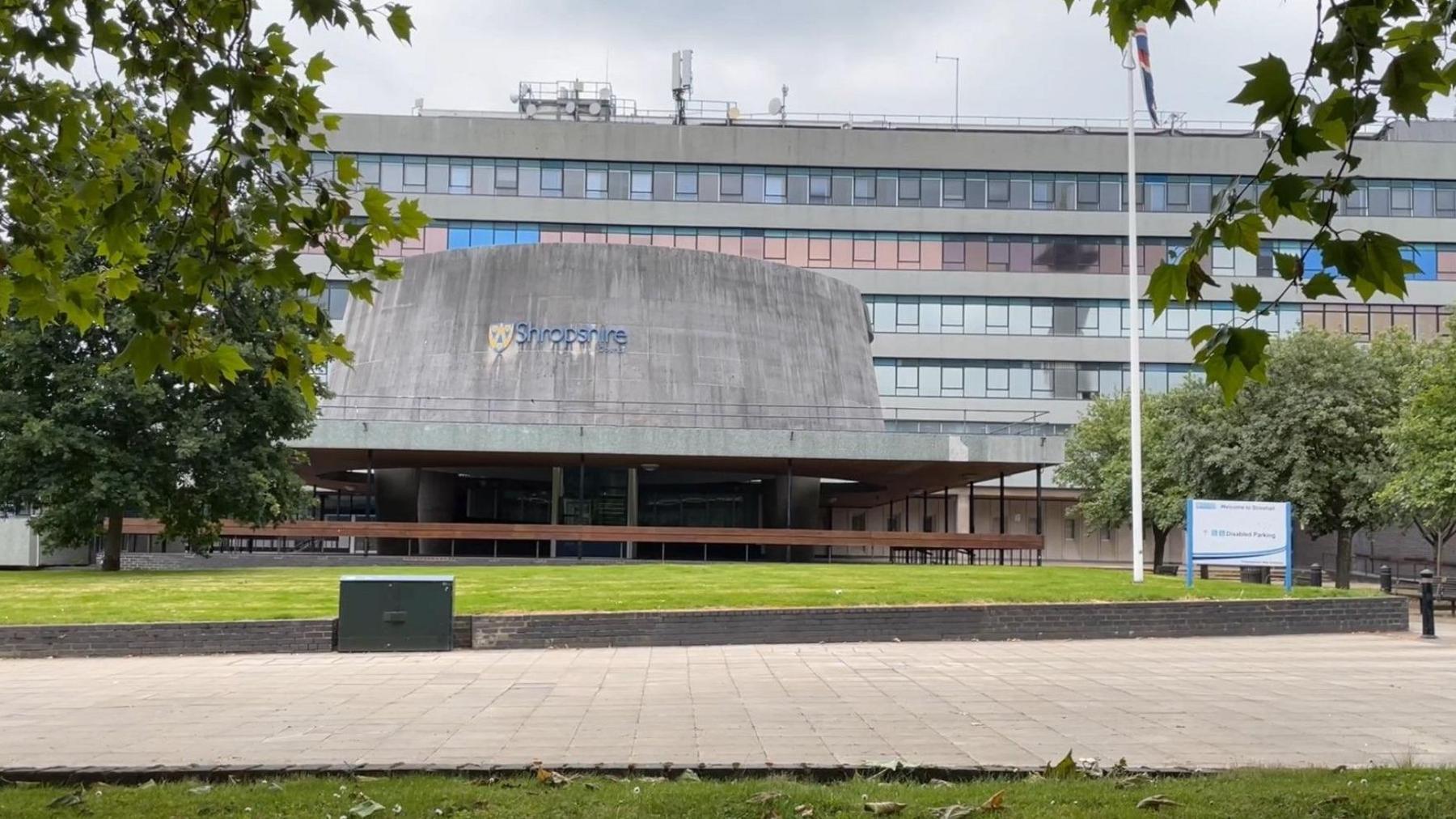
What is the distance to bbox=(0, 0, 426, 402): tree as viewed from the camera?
5.32 metres

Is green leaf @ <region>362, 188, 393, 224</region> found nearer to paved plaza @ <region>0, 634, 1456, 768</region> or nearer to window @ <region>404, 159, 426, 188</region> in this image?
paved plaza @ <region>0, 634, 1456, 768</region>

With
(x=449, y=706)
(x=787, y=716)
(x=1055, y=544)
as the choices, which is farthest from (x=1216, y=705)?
(x=1055, y=544)

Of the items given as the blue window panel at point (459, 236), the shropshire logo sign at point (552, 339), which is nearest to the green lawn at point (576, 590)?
the shropshire logo sign at point (552, 339)

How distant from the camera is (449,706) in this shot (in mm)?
10781

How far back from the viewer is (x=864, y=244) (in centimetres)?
6247

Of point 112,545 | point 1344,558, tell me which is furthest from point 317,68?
point 1344,558

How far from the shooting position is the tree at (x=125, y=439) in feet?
82.3

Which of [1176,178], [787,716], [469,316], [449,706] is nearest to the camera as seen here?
[787,716]

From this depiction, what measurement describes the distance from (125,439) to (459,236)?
36471 mm

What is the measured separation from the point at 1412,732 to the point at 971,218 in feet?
179

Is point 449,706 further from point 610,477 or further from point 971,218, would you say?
point 971,218

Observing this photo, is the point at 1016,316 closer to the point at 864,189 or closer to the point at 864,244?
the point at 864,244

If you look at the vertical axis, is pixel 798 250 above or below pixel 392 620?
above

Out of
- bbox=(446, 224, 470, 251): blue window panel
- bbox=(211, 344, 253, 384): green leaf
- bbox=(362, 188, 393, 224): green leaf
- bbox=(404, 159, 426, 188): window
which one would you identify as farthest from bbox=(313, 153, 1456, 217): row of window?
bbox=(211, 344, 253, 384): green leaf
